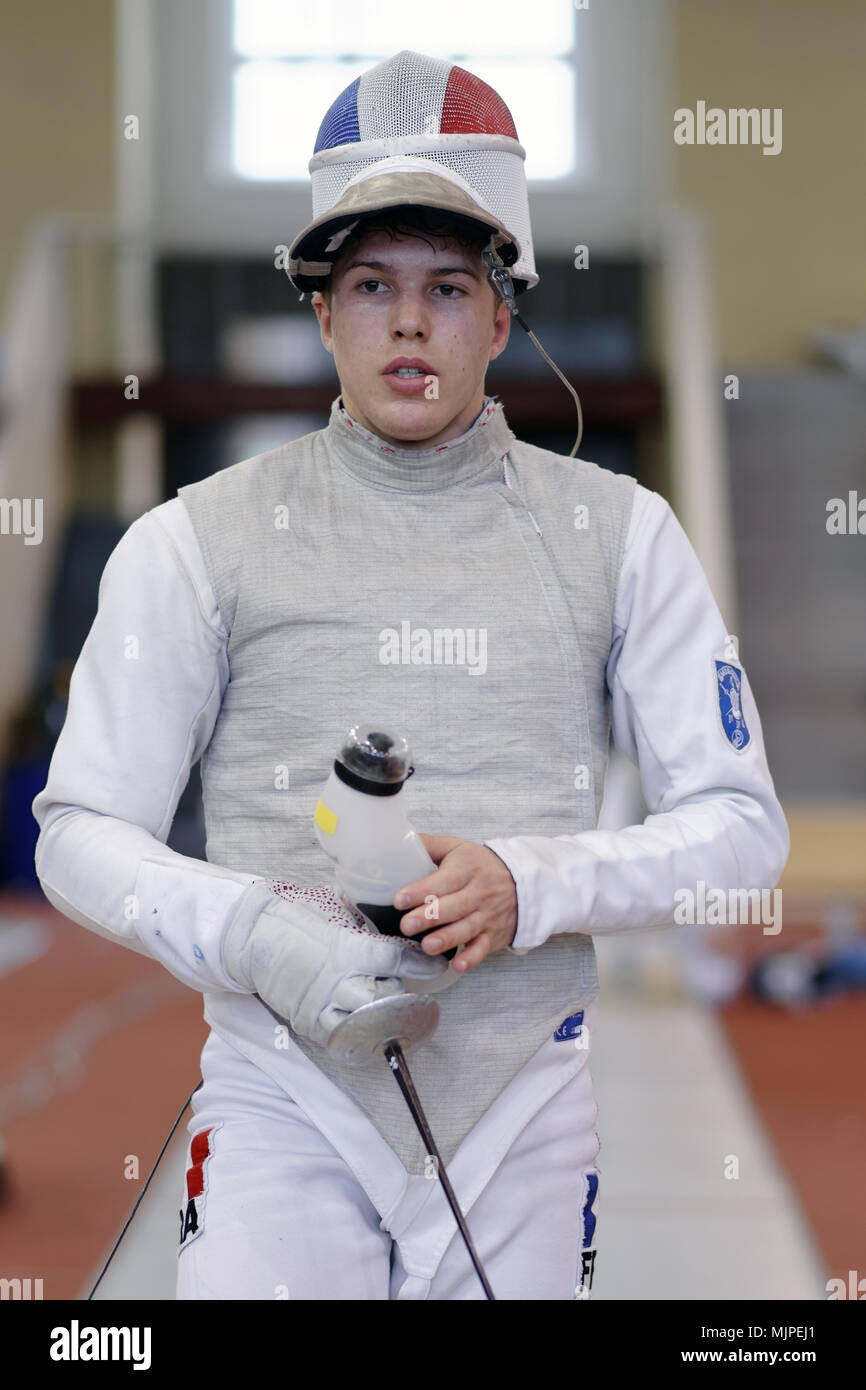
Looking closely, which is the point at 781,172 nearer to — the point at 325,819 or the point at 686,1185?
the point at 686,1185

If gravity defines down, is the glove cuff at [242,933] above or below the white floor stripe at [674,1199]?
above

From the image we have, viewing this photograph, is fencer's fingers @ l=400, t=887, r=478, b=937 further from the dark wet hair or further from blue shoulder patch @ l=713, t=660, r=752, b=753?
the dark wet hair

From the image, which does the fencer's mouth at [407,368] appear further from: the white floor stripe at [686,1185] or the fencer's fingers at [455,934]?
the white floor stripe at [686,1185]

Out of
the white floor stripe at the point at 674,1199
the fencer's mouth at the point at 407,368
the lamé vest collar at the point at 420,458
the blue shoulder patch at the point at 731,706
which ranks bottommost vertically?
the white floor stripe at the point at 674,1199

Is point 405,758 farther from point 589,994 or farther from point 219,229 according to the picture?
point 219,229

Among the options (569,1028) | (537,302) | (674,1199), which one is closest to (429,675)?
(569,1028)

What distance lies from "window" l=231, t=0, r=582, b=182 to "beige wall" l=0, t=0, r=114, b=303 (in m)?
0.61

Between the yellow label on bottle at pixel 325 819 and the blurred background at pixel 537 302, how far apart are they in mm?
3874

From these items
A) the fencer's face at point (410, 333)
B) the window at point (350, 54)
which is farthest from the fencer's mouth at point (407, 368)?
the window at point (350, 54)

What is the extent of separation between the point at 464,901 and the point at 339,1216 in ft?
0.87

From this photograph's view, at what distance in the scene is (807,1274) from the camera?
7.82 ft

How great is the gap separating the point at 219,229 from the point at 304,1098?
22.7ft

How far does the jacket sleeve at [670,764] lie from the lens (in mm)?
1255

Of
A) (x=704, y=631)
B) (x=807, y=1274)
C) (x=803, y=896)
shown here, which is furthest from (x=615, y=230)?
(x=704, y=631)
